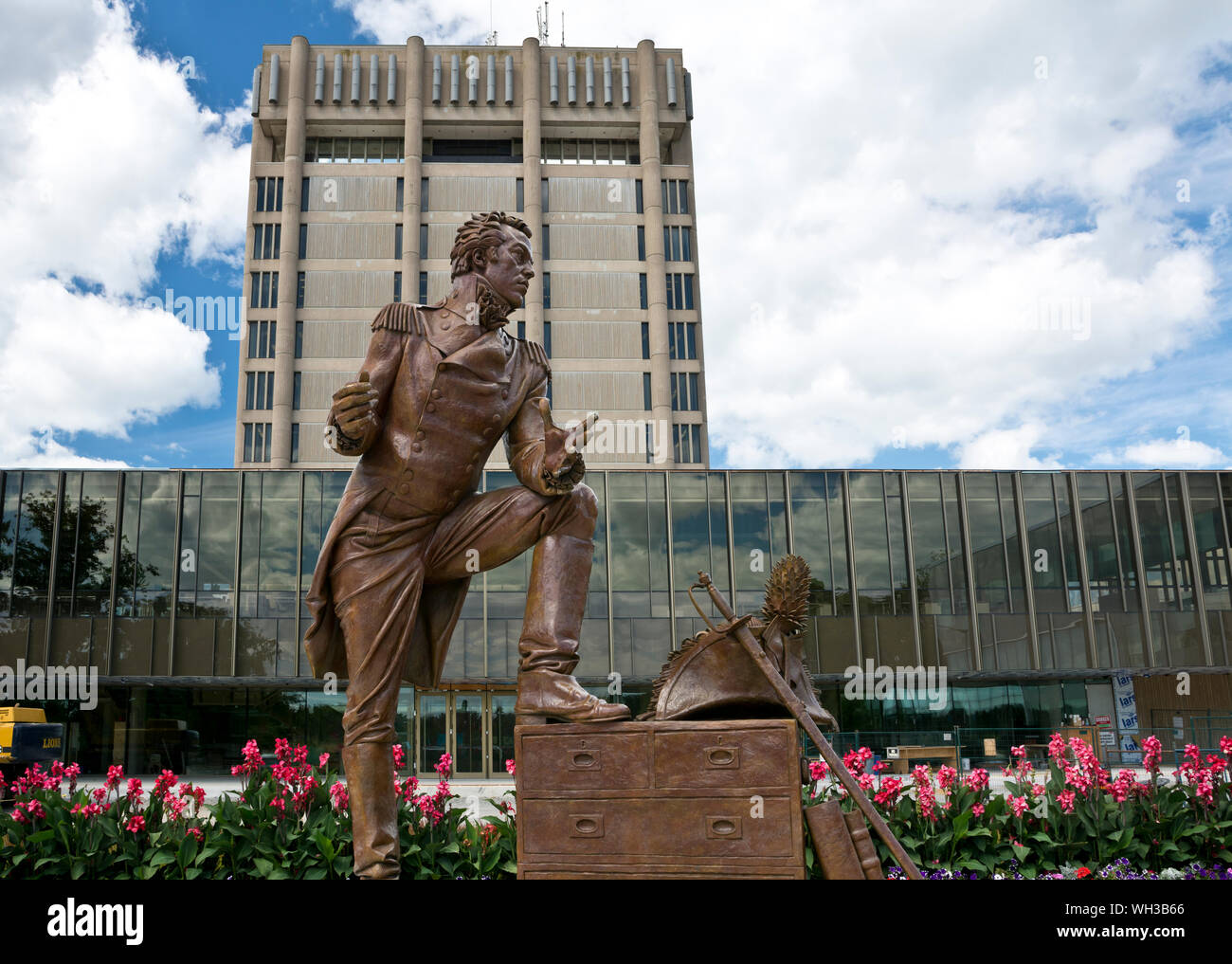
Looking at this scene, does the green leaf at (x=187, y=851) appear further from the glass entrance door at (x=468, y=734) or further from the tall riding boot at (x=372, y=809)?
the glass entrance door at (x=468, y=734)

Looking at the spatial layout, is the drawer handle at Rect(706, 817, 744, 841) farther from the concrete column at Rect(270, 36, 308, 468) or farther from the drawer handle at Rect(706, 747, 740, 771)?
the concrete column at Rect(270, 36, 308, 468)

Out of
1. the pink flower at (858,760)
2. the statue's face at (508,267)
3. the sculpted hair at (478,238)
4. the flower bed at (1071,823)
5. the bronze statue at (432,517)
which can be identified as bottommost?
the flower bed at (1071,823)

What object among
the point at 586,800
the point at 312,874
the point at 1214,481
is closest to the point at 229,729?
the point at 312,874

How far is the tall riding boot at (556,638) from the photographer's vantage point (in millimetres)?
4297

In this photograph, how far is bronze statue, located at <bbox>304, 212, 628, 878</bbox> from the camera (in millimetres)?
4496

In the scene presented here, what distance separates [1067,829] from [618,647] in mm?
22052

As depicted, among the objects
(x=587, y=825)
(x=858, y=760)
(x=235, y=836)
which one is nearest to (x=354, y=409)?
(x=587, y=825)

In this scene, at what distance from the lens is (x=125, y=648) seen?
26.9 metres

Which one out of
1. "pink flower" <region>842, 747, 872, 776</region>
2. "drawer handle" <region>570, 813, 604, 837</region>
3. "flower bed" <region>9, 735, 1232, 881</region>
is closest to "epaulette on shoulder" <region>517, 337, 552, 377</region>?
"drawer handle" <region>570, 813, 604, 837</region>

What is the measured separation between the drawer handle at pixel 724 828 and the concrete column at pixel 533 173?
45.7 meters

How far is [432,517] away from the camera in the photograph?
4742 millimetres

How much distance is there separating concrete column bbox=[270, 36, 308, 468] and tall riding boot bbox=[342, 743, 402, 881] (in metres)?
44.8

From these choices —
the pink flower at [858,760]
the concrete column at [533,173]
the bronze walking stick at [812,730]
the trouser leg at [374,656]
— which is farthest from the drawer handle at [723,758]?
the concrete column at [533,173]
